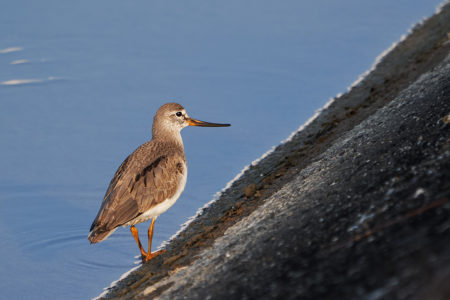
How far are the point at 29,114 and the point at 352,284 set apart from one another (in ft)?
26.0

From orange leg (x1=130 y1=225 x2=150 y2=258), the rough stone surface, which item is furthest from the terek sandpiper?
the rough stone surface

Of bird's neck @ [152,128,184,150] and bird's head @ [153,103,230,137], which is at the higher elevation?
bird's head @ [153,103,230,137]

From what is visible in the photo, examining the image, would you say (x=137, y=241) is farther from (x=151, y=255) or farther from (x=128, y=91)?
(x=128, y=91)

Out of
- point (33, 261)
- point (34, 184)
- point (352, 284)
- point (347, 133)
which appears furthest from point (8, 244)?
point (352, 284)

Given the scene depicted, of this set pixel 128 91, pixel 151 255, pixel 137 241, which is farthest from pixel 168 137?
pixel 128 91

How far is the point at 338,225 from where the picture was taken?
5.08 m

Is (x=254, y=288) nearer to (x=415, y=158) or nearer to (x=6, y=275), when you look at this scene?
(x=415, y=158)

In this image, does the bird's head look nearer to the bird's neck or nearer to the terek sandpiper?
the bird's neck

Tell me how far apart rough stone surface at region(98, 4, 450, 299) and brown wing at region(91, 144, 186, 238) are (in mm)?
597

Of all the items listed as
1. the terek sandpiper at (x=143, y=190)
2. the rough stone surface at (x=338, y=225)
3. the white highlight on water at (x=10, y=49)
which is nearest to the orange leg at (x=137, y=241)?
the terek sandpiper at (x=143, y=190)

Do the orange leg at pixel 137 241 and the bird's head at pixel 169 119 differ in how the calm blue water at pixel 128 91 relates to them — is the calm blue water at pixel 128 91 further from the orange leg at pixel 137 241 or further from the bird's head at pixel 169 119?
the bird's head at pixel 169 119

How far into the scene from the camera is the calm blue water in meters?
7.99

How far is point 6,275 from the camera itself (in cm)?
722

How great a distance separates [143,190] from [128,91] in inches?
184
